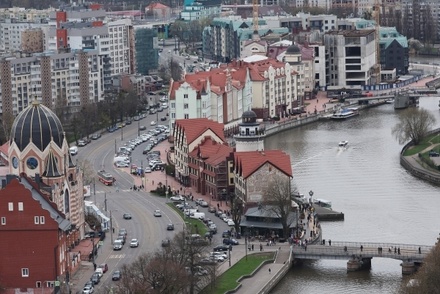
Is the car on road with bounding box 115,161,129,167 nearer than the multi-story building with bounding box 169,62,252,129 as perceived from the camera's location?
Yes

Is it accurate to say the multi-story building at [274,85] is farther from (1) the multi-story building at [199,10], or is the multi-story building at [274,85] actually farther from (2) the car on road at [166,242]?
(1) the multi-story building at [199,10]

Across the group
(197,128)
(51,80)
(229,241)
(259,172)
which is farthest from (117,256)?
(51,80)

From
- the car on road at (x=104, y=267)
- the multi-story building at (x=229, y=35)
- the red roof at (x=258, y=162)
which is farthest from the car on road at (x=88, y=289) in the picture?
the multi-story building at (x=229, y=35)

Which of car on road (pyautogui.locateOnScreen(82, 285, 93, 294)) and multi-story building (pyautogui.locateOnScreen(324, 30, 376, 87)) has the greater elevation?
multi-story building (pyautogui.locateOnScreen(324, 30, 376, 87))

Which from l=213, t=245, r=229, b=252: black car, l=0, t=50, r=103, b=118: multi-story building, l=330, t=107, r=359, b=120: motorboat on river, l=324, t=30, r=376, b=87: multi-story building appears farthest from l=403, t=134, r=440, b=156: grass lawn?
l=324, t=30, r=376, b=87: multi-story building

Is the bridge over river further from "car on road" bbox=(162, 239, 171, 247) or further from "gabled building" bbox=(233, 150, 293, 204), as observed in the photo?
"gabled building" bbox=(233, 150, 293, 204)

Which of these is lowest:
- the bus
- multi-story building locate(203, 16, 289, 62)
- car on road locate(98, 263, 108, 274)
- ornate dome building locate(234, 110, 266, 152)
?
car on road locate(98, 263, 108, 274)
